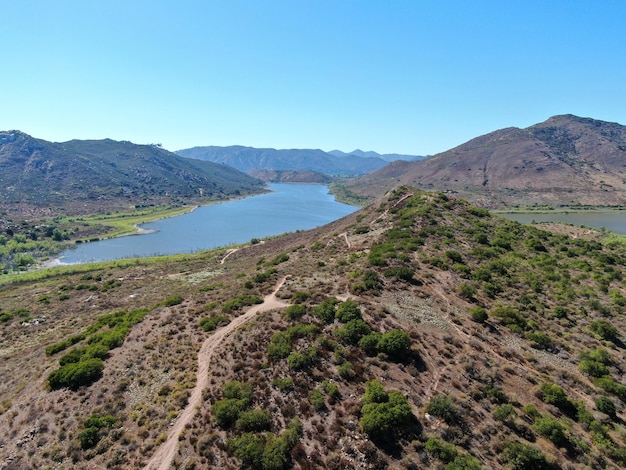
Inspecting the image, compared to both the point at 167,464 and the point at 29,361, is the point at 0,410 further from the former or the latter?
the point at 167,464

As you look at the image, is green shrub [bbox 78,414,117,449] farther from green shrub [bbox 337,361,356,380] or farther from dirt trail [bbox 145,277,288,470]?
green shrub [bbox 337,361,356,380]

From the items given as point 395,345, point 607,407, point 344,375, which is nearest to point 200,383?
point 344,375

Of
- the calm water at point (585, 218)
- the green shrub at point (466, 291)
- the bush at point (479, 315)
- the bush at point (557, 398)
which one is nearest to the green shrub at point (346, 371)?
the bush at point (557, 398)

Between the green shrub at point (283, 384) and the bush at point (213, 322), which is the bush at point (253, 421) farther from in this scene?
the bush at point (213, 322)

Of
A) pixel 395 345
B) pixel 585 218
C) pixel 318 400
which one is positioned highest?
pixel 395 345

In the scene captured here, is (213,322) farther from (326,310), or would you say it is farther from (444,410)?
(444,410)
